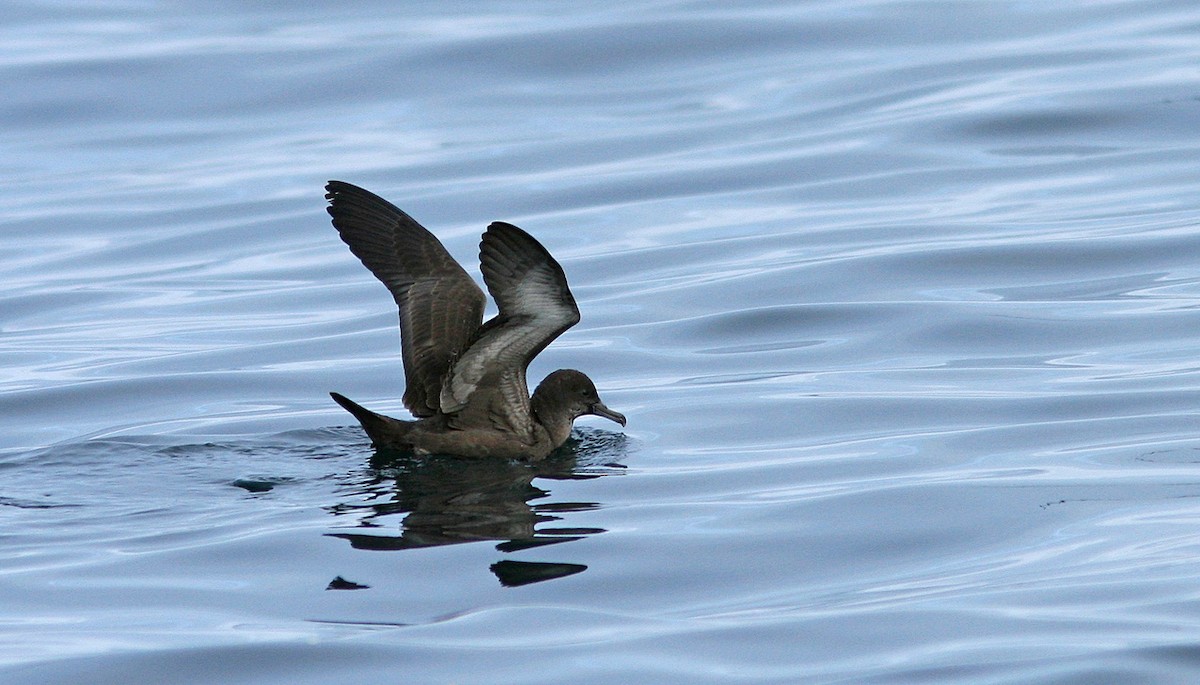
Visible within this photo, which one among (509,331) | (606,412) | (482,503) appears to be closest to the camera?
(482,503)

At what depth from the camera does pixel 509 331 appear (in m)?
8.89

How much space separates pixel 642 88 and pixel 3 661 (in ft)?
52.4

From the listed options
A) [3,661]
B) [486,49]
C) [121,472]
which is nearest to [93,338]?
[121,472]

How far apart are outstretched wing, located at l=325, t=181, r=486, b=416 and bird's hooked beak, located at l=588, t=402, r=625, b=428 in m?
0.78

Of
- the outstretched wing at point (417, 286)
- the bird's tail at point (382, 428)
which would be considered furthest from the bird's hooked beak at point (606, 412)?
the bird's tail at point (382, 428)

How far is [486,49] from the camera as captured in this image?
22.1 metres

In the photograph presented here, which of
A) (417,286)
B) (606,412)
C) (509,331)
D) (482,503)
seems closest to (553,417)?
(606,412)

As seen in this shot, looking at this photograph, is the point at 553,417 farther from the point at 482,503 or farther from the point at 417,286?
the point at 482,503

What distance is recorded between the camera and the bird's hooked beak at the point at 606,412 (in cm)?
950

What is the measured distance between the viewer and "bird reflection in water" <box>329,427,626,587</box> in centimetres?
715

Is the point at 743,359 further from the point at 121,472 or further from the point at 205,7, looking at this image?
the point at 205,7

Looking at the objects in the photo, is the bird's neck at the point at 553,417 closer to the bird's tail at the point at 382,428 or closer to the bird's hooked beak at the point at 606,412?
the bird's hooked beak at the point at 606,412

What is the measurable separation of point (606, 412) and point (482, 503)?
169 cm

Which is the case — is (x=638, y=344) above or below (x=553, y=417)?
above
